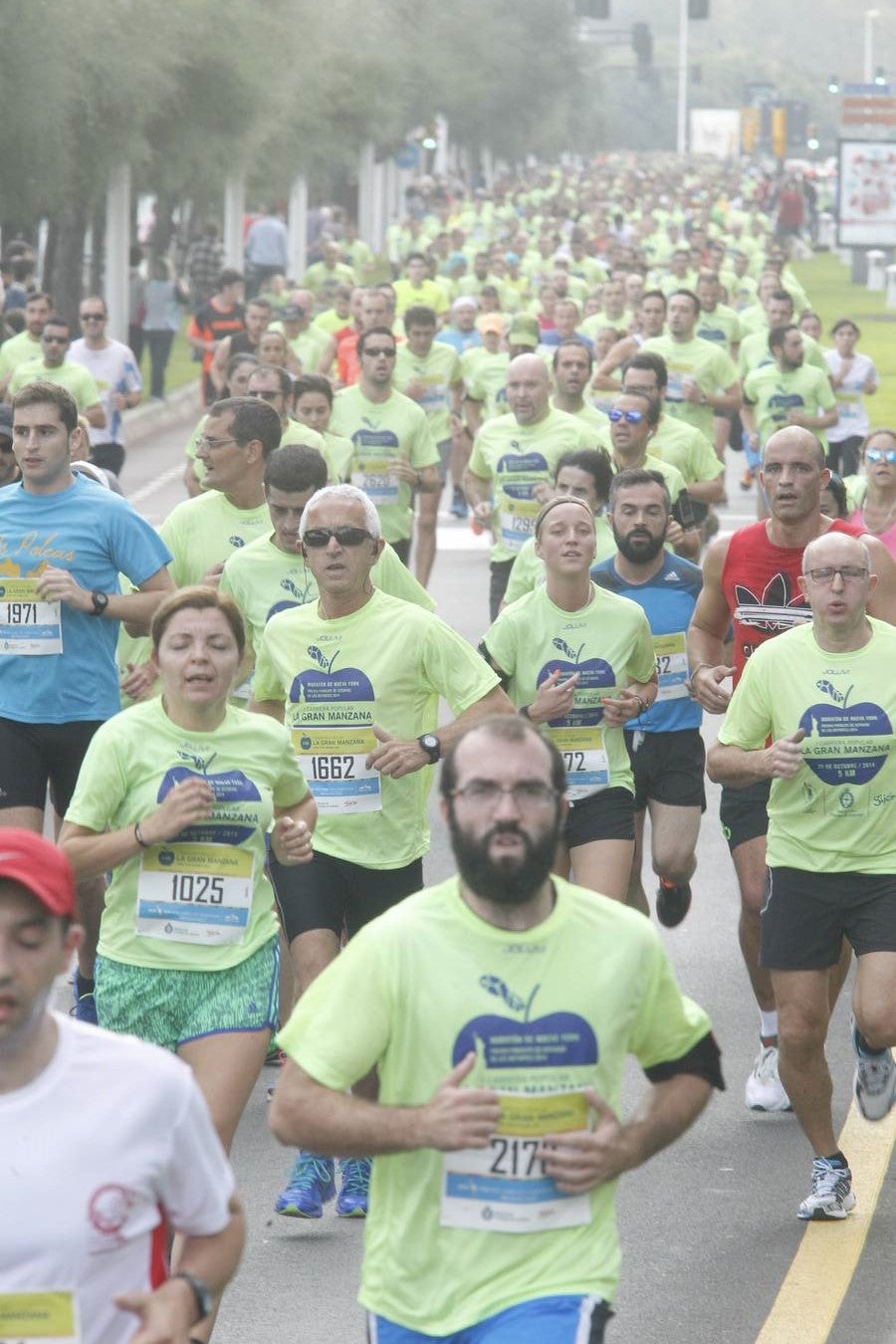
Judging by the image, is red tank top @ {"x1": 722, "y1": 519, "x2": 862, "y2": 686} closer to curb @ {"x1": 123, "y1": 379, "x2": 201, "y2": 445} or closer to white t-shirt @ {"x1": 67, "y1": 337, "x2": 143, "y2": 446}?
white t-shirt @ {"x1": 67, "y1": 337, "x2": 143, "y2": 446}

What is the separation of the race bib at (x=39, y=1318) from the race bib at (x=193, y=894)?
2247mm

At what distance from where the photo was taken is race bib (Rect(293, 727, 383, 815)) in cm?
691

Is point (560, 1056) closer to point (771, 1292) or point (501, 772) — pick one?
point (501, 772)

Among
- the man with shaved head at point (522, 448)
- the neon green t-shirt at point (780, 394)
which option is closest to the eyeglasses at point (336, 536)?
the man with shaved head at point (522, 448)

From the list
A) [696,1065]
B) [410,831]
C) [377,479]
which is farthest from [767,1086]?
[377,479]

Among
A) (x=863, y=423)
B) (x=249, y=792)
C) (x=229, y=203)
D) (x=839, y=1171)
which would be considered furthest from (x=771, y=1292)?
(x=229, y=203)

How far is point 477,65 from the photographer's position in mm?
82062

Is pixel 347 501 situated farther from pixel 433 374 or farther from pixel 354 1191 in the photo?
pixel 433 374

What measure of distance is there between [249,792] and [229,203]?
39.9 meters

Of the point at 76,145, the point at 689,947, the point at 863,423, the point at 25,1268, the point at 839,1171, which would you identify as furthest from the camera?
the point at 76,145

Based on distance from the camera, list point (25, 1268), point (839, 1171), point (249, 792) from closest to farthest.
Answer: point (25, 1268) < point (249, 792) < point (839, 1171)

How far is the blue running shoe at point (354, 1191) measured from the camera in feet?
22.2

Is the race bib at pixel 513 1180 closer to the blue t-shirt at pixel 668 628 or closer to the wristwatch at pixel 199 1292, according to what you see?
the wristwatch at pixel 199 1292

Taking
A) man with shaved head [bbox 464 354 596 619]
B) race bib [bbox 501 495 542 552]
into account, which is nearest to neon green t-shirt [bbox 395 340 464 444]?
man with shaved head [bbox 464 354 596 619]
